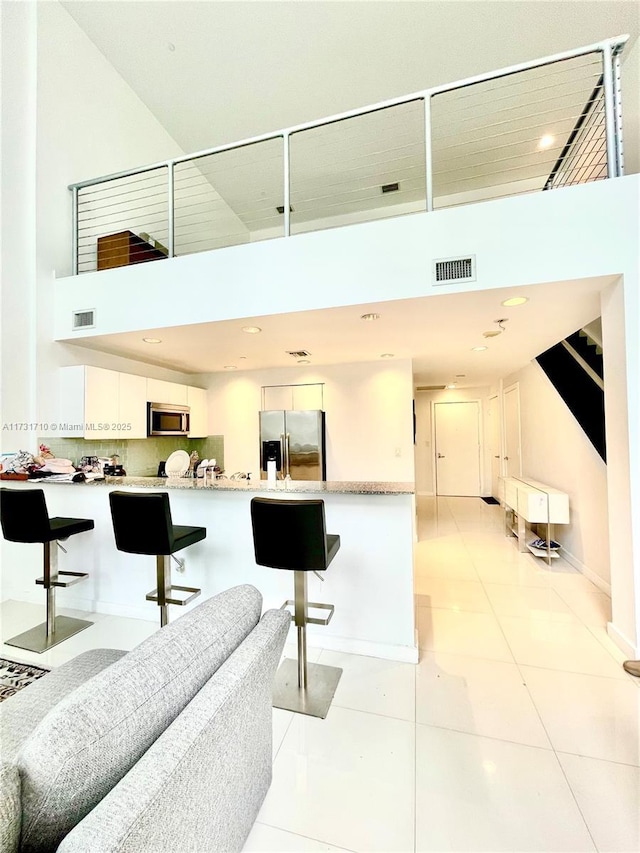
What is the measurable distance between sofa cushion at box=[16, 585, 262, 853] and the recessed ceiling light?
2.78 metres

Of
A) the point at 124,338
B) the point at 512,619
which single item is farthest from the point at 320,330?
the point at 512,619

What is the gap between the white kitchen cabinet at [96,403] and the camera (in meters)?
3.49

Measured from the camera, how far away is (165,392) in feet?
15.4

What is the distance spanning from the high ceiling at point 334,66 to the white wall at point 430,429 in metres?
3.92

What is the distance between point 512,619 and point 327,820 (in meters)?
2.07

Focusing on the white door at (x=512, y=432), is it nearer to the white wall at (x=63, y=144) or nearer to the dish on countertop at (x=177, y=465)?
the dish on countertop at (x=177, y=465)

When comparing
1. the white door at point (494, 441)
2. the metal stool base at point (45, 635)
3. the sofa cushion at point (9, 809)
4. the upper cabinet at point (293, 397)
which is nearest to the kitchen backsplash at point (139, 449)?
the upper cabinet at point (293, 397)

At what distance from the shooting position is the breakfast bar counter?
7.88 ft

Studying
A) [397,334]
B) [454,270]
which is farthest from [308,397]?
[454,270]

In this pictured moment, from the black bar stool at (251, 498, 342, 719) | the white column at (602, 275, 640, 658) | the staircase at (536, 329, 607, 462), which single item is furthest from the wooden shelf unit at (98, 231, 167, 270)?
the staircase at (536, 329, 607, 462)

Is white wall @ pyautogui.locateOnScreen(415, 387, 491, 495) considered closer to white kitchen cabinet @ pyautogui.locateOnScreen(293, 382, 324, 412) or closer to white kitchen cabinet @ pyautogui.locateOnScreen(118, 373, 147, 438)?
white kitchen cabinet @ pyautogui.locateOnScreen(293, 382, 324, 412)

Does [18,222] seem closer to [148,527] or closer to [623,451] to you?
[148,527]

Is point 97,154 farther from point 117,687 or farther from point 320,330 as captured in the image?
point 117,687

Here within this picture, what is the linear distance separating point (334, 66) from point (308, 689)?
5.39 metres
